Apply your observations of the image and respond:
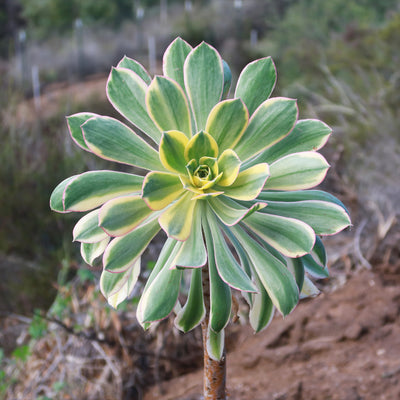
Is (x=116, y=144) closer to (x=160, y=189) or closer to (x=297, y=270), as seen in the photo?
(x=160, y=189)

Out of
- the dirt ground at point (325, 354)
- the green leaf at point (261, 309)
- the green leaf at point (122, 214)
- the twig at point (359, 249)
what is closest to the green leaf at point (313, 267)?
the green leaf at point (261, 309)

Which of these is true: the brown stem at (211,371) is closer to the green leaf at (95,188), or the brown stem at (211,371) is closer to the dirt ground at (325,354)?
the green leaf at (95,188)

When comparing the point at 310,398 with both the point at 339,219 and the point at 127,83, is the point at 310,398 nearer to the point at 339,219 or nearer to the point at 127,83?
the point at 339,219

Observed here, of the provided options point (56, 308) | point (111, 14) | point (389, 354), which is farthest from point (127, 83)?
point (111, 14)

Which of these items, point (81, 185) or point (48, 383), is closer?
point (81, 185)

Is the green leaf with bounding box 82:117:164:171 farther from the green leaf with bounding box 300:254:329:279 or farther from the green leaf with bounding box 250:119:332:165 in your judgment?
the green leaf with bounding box 300:254:329:279
